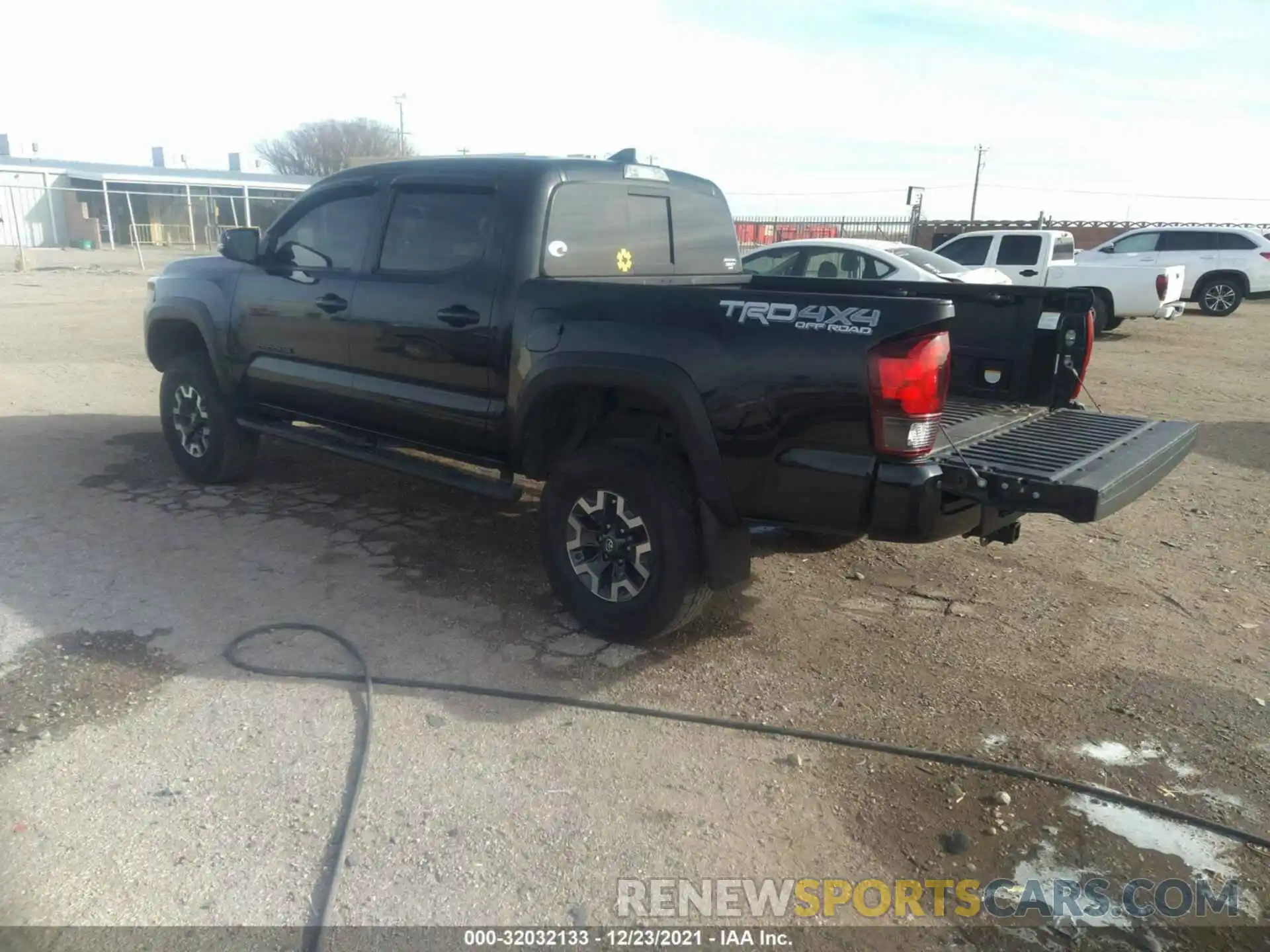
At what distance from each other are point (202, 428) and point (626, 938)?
4.82m

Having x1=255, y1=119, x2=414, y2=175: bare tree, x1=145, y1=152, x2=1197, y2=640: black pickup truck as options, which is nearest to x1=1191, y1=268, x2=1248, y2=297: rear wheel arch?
x1=145, y1=152, x2=1197, y2=640: black pickup truck

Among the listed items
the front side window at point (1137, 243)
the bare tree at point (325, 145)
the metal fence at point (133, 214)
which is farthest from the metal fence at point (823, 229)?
the bare tree at point (325, 145)

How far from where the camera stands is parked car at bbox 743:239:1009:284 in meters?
11.4

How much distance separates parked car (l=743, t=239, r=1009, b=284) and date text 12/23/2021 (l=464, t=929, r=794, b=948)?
9.46m

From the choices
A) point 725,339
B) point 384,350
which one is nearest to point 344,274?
point 384,350

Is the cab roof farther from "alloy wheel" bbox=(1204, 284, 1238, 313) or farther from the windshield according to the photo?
"alloy wheel" bbox=(1204, 284, 1238, 313)

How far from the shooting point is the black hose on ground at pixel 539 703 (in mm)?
2877

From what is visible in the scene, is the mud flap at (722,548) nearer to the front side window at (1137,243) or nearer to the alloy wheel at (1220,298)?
the front side window at (1137,243)

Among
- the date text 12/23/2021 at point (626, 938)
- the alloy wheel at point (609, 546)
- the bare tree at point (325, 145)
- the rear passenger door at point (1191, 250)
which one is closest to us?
the date text 12/23/2021 at point (626, 938)

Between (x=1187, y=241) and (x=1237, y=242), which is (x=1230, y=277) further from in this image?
(x=1187, y=241)

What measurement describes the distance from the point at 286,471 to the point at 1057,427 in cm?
504

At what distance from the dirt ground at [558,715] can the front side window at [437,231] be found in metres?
1.57

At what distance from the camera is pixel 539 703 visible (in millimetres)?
3701

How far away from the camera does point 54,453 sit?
23.0 feet
